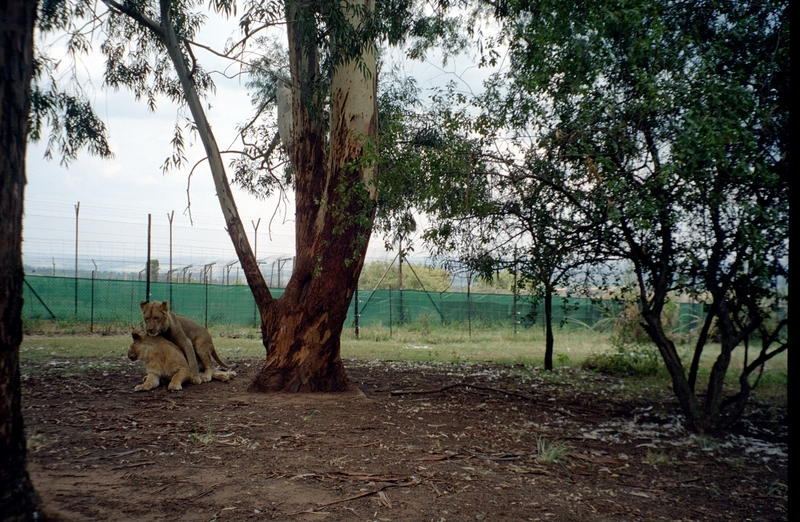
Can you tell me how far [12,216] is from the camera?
2637 mm

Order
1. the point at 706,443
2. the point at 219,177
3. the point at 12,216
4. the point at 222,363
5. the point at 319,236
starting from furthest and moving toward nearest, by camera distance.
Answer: the point at 222,363
the point at 219,177
the point at 319,236
the point at 706,443
the point at 12,216

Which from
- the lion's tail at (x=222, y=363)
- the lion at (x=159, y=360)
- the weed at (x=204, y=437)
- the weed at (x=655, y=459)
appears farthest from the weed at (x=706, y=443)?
the lion's tail at (x=222, y=363)

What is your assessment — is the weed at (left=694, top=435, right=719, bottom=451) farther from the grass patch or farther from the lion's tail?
the lion's tail

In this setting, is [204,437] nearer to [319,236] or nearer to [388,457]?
[388,457]

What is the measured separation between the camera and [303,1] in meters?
7.20

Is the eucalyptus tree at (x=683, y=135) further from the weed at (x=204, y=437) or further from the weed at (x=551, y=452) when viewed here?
the weed at (x=204, y=437)

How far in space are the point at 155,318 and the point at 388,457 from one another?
429cm

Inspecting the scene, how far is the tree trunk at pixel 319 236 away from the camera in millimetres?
7070

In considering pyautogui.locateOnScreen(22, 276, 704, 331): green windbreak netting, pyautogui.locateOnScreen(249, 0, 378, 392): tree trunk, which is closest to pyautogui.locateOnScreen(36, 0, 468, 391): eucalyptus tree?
pyautogui.locateOnScreen(249, 0, 378, 392): tree trunk

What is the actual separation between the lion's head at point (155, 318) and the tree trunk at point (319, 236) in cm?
133

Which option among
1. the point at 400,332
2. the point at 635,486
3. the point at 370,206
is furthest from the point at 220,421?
the point at 400,332

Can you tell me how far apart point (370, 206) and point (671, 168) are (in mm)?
3227

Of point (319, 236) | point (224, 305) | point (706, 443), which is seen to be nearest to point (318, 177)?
point (319, 236)

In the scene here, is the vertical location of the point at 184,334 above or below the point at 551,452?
above
